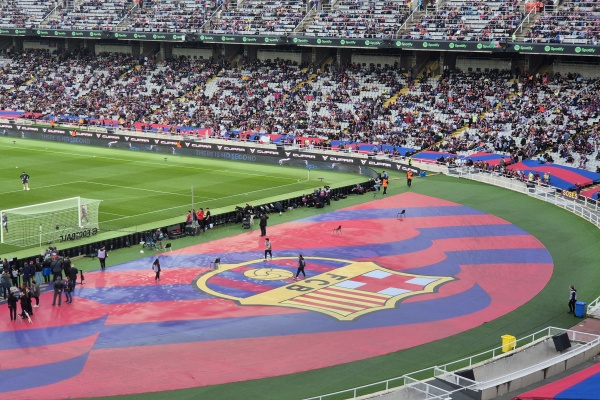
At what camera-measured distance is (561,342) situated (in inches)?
1059

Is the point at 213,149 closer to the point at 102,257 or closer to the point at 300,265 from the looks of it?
the point at 102,257

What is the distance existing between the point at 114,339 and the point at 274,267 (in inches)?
425

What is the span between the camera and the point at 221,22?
95.1 m

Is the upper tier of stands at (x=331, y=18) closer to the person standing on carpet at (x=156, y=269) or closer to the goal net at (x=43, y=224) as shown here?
the goal net at (x=43, y=224)

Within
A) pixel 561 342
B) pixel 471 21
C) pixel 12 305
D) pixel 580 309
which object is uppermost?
pixel 471 21

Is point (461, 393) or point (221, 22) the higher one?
point (221, 22)

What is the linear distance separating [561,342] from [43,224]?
26.4 m

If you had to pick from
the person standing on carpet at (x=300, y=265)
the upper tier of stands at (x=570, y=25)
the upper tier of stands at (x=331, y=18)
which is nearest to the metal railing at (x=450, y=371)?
the person standing on carpet at (x=300, y=265)

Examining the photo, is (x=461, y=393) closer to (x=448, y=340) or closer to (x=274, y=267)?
(x=448, y=340)

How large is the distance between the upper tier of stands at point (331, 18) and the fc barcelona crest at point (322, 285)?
40.7 metres

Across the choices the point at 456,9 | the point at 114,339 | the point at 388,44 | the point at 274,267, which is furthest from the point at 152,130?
the point at 114,339

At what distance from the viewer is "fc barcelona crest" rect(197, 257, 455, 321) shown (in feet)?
109

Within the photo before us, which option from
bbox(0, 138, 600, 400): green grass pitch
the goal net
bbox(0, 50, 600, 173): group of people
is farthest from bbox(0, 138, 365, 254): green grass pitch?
bbox(0, 50, 600, 173): group of people

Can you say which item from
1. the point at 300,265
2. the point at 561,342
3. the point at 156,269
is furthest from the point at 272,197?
the point at 561,342
